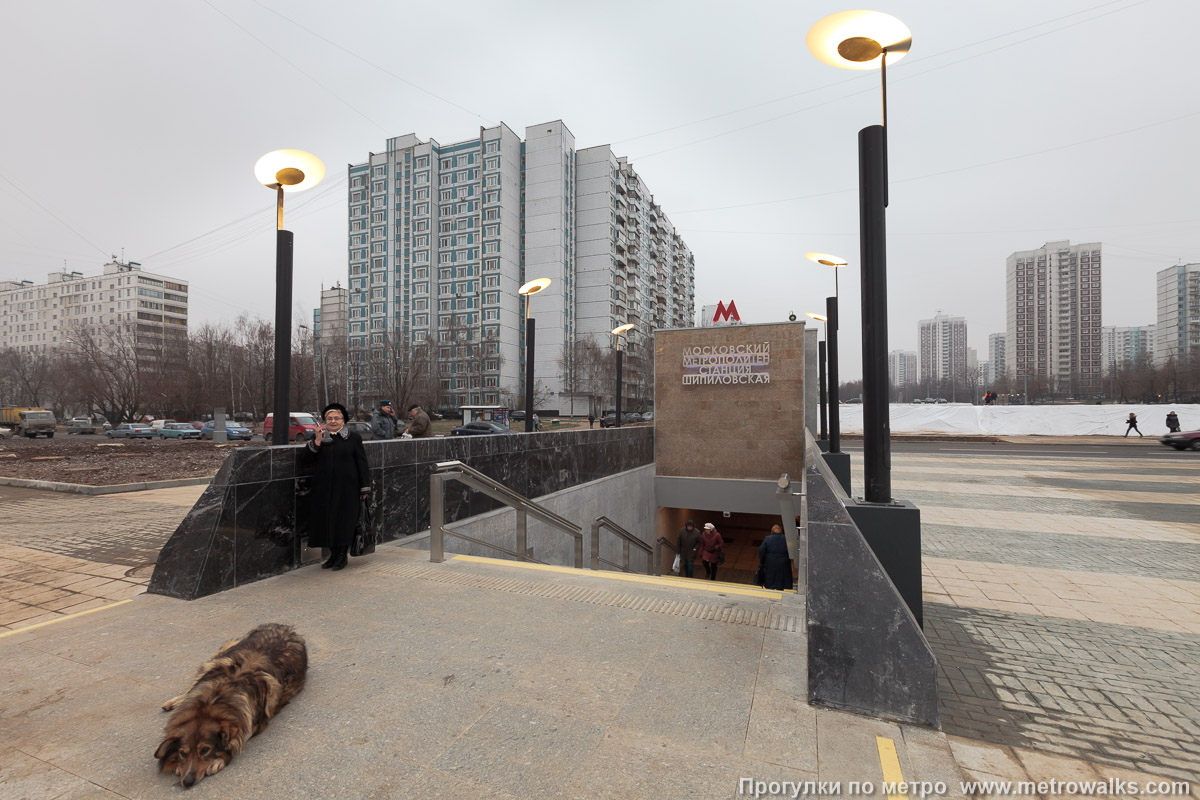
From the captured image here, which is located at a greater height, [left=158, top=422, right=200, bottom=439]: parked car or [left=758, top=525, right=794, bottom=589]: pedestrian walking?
[left=158, top=422, right=200, bottom=439]: parked car

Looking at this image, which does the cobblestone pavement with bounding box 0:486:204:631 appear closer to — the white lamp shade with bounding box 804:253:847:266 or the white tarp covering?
the white lamp shade with bounding box 804:253:847:266

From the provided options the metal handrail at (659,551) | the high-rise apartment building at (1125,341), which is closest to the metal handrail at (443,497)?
the metal handrail at (659,551)

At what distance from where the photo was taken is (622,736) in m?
2.41

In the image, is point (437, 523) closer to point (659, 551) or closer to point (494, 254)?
point (659, 551)

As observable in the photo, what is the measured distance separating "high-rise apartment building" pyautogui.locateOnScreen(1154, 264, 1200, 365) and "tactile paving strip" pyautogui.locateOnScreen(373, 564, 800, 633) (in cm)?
9290

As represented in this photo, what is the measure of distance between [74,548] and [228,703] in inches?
229

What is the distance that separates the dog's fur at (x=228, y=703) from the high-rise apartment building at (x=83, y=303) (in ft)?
365

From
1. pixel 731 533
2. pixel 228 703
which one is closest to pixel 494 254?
pixel 731 533

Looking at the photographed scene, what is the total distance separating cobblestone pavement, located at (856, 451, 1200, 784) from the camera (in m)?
2.71

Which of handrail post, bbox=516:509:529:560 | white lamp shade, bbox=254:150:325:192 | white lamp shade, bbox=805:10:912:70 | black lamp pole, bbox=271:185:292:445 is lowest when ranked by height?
handrail post, bbox=516:509:529:560

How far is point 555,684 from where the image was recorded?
2871 millimetres

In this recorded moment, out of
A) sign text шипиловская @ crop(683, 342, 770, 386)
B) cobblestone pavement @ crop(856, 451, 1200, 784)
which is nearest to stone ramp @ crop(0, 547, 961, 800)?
cobblestone pavement @ crop(856, 451, 1200, 784)

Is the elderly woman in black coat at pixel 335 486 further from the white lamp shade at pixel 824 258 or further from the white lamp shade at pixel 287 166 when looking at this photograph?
the white lamp shade at pixel 824 258

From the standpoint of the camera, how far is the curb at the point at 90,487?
10.4 meters
